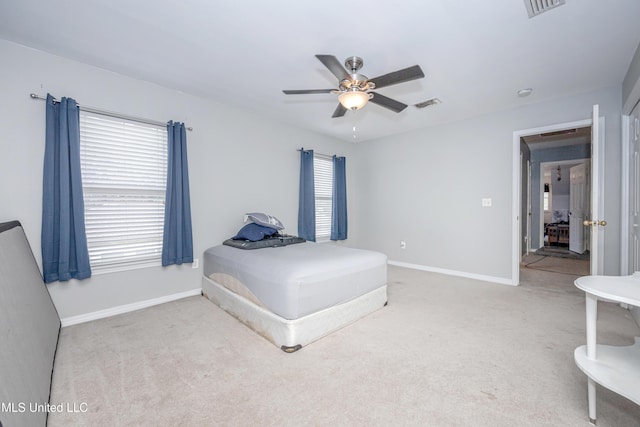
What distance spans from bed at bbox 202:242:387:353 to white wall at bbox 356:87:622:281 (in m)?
2.09

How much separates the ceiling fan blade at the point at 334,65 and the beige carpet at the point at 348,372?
6.95 ft

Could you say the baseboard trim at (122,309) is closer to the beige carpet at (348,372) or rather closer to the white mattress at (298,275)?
the beige carpet at (348,372)

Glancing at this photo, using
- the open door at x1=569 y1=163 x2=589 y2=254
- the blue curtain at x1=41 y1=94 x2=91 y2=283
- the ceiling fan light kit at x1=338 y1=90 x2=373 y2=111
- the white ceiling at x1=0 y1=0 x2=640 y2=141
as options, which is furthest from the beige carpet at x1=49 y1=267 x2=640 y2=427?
the open door at x1=569 y1=163 x2=589 y2=254

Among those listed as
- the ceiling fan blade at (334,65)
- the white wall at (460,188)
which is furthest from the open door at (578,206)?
the ceiling fan blade at (334,65)

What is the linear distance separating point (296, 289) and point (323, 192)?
10.4ft

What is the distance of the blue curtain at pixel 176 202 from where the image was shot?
9.84 ft

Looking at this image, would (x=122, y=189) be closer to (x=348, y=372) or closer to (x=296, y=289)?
(x=296, y=289)

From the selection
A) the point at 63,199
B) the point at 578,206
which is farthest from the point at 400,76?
the point at 578,206

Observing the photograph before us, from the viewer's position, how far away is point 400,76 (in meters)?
2.02

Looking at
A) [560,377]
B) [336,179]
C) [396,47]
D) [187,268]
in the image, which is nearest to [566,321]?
[560,377]

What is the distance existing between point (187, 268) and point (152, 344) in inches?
47.6

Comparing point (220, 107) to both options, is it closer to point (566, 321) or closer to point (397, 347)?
point (397, 347)

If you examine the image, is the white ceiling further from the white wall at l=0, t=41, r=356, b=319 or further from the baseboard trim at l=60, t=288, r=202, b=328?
the baseboard trim at l=60, t=288, r=202, b=328

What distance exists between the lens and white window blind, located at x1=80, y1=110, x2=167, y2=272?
262cm
